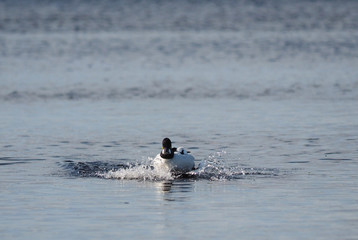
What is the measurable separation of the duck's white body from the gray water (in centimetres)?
20

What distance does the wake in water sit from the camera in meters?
20.3

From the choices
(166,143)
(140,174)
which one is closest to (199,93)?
(140,174)

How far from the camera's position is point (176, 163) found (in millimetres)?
20016

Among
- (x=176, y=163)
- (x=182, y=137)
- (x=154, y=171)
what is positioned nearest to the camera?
(x=176, y=163)

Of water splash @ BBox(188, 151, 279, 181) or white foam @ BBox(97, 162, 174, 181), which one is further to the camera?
water splash @ BBox(188, 151, 279, 181)

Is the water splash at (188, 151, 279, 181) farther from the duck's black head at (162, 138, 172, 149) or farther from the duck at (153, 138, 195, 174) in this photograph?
the duck's black head at (162, 138, 172, 149)

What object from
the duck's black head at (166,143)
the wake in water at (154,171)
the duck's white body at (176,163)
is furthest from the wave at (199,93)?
the duck's black head at (166,143)

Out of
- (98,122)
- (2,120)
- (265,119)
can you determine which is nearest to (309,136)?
(265,119)

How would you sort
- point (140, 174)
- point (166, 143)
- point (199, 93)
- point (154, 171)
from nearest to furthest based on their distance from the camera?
point (166, 143) < point (154, 171) < point (140, 174) < point (199, 93)

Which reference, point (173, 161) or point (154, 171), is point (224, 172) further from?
point (154, 171)

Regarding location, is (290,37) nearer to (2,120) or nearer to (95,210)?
(2,120)

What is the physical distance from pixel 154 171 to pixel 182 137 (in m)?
5.45

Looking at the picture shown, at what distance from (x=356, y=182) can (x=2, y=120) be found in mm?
13328

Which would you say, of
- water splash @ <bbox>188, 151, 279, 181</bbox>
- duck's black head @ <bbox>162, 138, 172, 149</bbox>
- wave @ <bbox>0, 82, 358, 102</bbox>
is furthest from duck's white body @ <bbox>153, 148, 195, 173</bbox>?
wave @ <bbox>0, 82, 358, 102</bbox>
